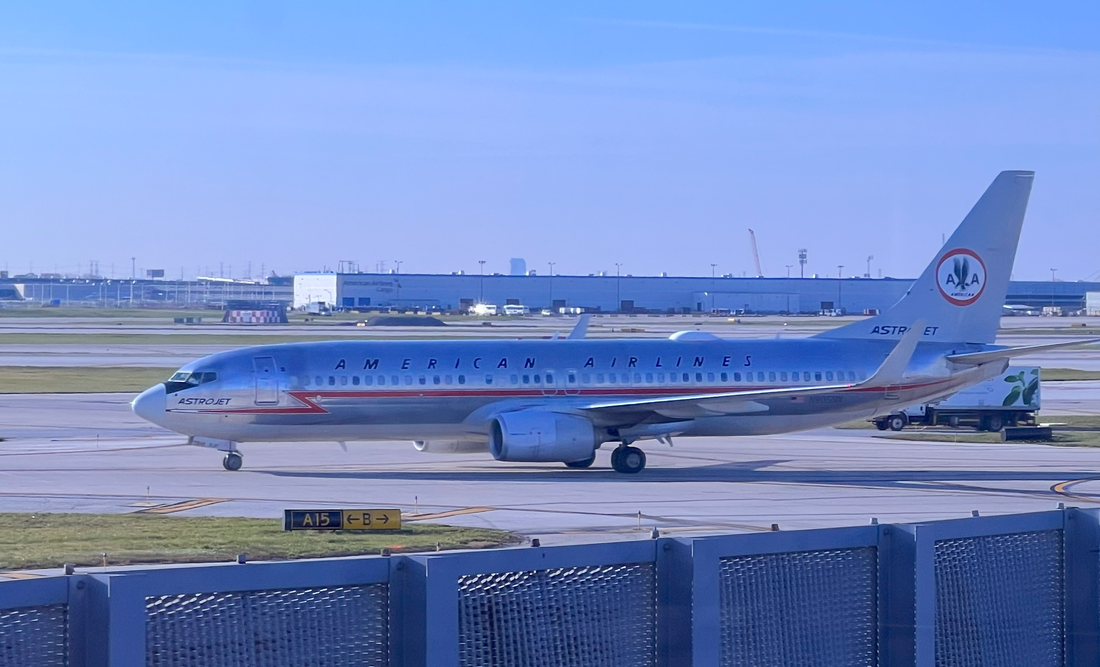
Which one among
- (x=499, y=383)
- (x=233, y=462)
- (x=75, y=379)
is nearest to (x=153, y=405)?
(x=233, y=462)

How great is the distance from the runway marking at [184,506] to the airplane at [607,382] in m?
5.84

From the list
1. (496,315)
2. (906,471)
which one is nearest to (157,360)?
(906,471)

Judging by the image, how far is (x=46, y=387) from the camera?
65.1 m

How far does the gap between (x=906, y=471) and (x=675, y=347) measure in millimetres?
7333

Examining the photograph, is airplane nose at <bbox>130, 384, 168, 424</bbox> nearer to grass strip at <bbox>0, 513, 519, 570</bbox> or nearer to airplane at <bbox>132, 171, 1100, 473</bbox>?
airplane at <bbox>132, 171, 1100, 473</bbox>

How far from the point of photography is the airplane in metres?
34.6

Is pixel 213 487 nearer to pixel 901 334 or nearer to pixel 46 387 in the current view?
pixel 901 334

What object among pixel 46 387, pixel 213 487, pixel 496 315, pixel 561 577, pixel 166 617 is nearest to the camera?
pixel 166 617

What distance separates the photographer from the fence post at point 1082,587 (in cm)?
923

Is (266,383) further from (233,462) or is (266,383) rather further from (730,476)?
(730,476)

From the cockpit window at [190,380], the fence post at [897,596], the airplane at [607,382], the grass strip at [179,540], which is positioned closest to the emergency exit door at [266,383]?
the airplane at [607,382]

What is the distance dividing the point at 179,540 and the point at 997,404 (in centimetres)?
3632

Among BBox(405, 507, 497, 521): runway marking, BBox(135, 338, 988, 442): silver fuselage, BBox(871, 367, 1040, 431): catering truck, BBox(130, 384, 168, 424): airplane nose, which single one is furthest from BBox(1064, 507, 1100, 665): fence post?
BBox(871, 367, 1040, 431): catering truck

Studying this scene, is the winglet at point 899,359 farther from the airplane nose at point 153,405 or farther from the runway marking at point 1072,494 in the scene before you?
the airplane nose at point 153,405
